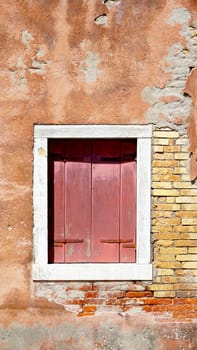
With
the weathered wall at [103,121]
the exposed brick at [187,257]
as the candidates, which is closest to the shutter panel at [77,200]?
the weathered wall at [103,121]

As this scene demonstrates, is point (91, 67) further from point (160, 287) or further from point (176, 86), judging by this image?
point (160, 287)

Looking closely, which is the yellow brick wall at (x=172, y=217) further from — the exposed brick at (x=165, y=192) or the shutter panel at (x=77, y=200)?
the shutter panel at (x=77, y=200)

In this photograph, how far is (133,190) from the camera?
4.93 metres

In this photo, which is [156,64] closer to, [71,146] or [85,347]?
[71,146]

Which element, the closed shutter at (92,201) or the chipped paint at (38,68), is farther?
the closed shutter at (92,201)

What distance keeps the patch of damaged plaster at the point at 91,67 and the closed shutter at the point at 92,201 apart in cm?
55

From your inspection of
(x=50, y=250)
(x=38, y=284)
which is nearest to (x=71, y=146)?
(x=50, y=250)

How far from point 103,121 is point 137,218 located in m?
0.91

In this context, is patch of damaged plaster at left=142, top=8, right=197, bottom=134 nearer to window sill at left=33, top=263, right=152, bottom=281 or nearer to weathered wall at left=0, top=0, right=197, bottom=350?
weathered wall at left=0, top=0, right=197, bottom=350

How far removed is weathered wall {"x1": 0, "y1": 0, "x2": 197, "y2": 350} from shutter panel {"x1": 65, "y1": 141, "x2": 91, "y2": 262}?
0.90 ft

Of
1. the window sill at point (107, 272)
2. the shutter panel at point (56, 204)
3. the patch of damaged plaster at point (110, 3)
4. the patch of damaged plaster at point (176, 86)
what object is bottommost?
the window sill at point (107, 272)

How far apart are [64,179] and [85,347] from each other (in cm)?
150

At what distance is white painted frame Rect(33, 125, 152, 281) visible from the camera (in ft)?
15.7

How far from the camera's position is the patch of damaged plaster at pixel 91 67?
4758 millimetres
